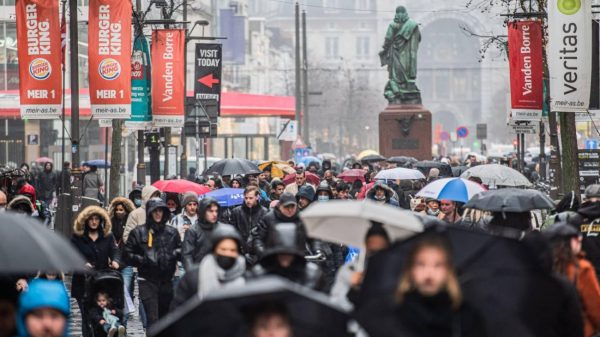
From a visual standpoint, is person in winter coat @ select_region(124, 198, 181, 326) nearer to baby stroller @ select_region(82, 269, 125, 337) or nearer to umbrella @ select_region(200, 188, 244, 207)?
baby stroller @ select_region(82, 269, 125, 337)

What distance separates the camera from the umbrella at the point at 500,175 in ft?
70.0

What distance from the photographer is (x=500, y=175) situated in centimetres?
2177

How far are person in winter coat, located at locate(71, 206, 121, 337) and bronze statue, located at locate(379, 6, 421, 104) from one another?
33892mm

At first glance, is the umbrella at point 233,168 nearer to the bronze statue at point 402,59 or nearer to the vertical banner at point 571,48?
the vertical banner at point 571,48

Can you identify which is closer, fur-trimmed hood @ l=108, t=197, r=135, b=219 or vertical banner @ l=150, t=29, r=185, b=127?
fur-trimmed hood @ l=108, t=197, r=135, b=219

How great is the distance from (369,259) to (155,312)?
7.23 meters

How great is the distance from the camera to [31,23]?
77.0 ft

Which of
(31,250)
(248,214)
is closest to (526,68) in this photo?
(248,214)

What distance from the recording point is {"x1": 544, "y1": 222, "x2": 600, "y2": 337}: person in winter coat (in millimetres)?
9141

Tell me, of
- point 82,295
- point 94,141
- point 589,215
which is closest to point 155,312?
point 82,295

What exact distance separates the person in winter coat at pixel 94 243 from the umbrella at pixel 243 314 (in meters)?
7.52

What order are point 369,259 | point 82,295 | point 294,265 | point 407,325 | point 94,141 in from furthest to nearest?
point 94,141, point 82,295, point 294,265, point 369,259, point 407,325

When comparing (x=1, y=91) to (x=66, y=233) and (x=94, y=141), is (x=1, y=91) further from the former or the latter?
(x=66, y=233)

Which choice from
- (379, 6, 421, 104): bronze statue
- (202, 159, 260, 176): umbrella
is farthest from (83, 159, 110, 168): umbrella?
(202, 159, 260, 176): umbrella
